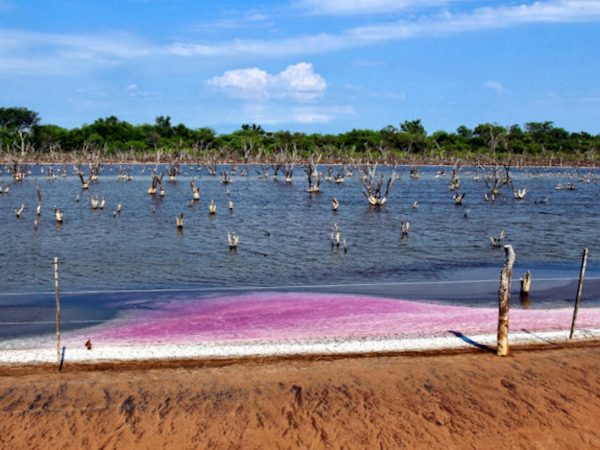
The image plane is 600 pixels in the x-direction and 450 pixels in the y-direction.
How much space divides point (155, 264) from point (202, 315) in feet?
27.6

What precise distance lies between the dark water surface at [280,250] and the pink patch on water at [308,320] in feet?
4.55

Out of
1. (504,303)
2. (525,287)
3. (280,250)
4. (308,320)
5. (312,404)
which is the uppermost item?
(504,303)

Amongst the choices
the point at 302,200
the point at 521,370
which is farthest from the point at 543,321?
the point at 302,200

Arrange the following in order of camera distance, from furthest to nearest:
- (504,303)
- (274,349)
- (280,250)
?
(280,250)
(274,349)
(504,303)

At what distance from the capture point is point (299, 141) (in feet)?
419

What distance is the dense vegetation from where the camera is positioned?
11344cm

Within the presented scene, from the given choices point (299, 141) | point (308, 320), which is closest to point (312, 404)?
point (308, 320)

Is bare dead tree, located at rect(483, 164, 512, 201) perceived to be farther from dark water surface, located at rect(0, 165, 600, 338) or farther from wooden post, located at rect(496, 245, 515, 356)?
wooden post, located at rect(496, 245, 515, 356)

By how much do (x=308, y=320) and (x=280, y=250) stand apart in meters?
11.8

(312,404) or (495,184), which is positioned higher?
(495,184)

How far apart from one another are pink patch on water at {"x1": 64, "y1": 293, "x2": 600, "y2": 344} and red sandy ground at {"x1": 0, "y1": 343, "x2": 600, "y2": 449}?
1.89 metres

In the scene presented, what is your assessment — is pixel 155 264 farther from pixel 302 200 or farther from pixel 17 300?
pixel 302 200

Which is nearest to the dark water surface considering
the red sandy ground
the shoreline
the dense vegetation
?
the shoreline

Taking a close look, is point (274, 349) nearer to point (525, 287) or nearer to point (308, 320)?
point (308, 320)
